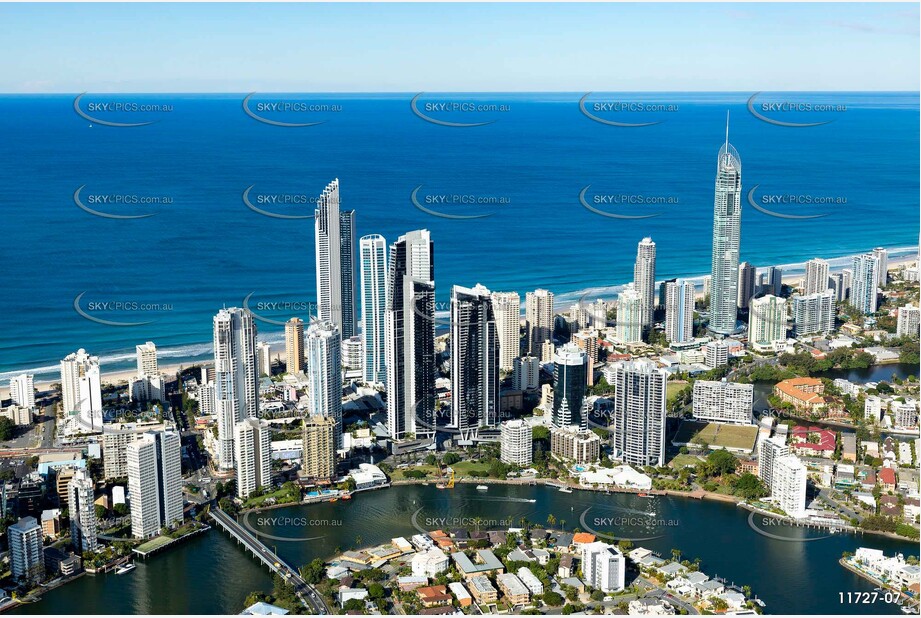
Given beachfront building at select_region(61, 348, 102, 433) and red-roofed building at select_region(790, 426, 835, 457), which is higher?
beachfront building at select_region(61, 348, 102, 433)

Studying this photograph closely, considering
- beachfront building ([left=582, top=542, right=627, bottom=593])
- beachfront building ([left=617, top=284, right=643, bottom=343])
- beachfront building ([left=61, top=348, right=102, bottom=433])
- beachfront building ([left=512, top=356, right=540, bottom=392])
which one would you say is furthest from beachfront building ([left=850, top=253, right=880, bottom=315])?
beachfront building ([left=61, top=348, right=102, bottom=433])

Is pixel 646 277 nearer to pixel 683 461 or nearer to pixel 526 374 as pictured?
pixel 526 374

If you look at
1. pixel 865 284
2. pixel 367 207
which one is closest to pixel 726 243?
pixel 865 284

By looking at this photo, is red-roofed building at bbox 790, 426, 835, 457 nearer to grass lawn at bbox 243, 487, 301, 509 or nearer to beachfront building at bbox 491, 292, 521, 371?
beachfront building at bbox 491, 292, 521, 371

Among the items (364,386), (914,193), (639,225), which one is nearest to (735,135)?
(914,193)

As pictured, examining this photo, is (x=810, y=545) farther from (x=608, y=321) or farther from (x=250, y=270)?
(x=250, y=270)

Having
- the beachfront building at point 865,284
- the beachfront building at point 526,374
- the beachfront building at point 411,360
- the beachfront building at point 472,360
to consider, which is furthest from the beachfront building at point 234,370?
the beachfront building at point 865,284

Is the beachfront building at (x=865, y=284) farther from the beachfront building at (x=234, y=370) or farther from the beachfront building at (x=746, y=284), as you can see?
the beachfront building at (x=234, y=370)
